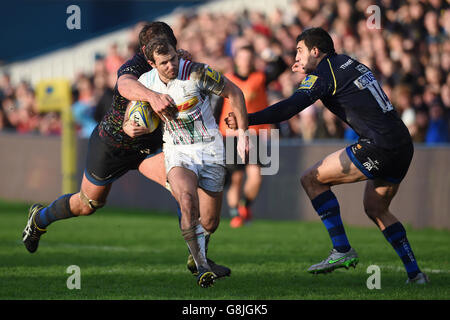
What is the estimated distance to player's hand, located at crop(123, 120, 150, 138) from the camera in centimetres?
713

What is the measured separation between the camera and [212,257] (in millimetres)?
9203

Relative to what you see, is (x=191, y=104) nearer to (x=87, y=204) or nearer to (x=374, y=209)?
(x=87, y=204)

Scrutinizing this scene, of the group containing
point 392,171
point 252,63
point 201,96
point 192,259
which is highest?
point 252,63

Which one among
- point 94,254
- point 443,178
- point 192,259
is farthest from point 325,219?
point 443,178

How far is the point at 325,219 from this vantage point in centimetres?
737

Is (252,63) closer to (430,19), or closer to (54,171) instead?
(430,19)

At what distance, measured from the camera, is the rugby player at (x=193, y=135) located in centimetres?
675

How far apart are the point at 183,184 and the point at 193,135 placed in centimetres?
57

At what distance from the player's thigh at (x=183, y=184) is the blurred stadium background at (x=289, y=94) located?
21.2 feet

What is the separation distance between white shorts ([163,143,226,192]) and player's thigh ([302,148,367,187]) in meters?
0.84

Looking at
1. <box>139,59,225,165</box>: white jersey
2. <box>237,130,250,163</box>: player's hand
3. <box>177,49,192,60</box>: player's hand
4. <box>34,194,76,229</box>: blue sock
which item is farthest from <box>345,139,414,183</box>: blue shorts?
<box>34,194,76,229</box>: blue sock

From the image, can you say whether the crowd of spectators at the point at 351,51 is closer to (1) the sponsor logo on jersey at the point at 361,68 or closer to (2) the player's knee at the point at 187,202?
(1) the sponsor logo on jersey at the point at 361,68

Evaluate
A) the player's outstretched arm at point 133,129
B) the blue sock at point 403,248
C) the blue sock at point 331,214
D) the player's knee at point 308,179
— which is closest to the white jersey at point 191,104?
the player's outstretched arm at point 133,129

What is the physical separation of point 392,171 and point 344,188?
6.23 meters
